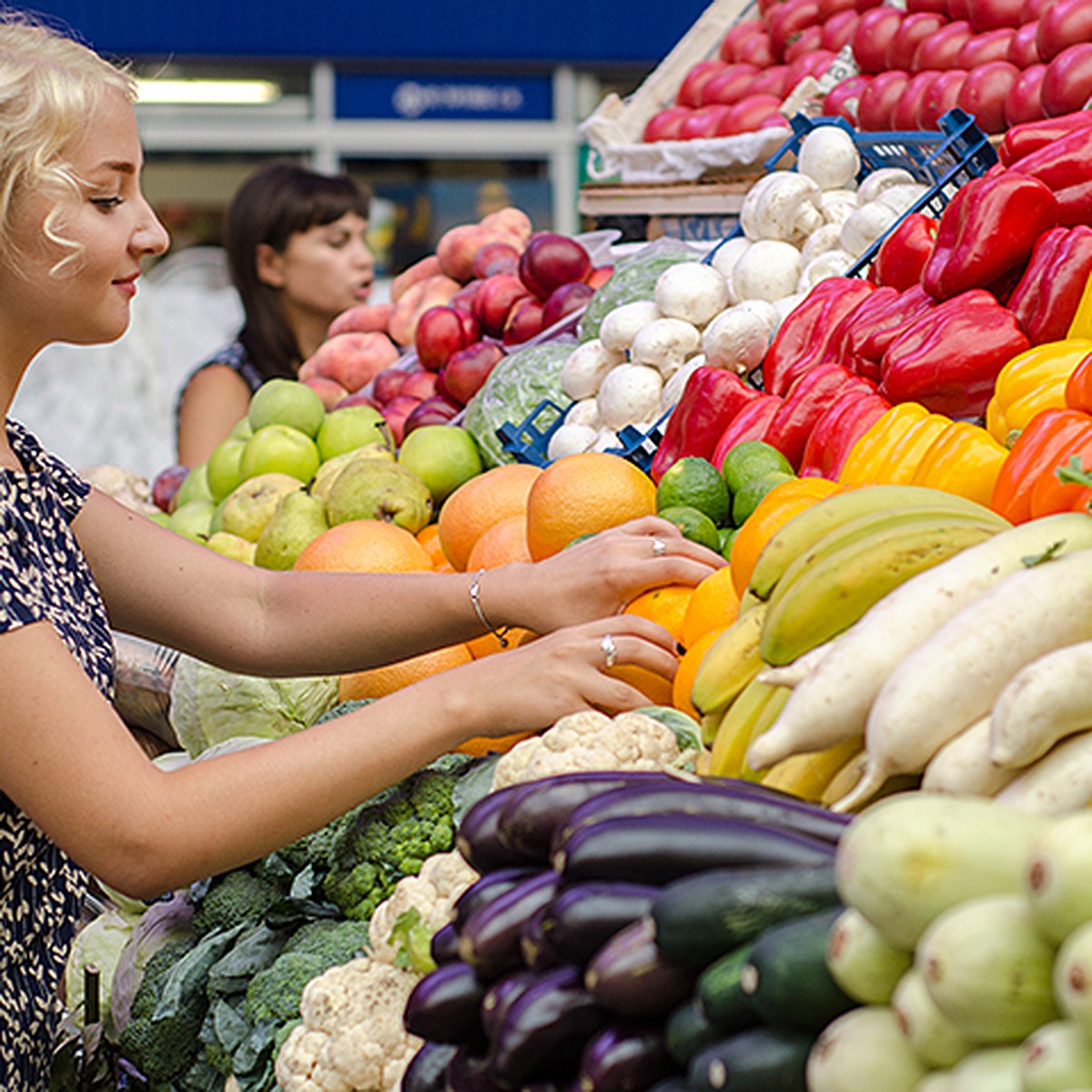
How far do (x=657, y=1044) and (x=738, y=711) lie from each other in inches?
15.7

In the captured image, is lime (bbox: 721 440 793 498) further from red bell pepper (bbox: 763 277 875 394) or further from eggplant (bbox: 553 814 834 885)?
eggplant (bbox: 553 814 834 885)

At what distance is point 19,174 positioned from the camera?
1624 mm

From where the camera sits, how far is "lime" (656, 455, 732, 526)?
2053 mm

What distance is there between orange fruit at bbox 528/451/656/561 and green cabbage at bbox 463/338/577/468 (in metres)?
0.90

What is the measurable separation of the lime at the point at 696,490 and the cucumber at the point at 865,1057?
49.1 inches

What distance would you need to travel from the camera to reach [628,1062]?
96cm

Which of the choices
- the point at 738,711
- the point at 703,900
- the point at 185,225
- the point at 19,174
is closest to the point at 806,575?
the point at 738,711

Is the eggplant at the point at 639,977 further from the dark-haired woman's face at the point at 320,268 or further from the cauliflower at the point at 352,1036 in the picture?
the dark-haired woman's face at the point at 320,268

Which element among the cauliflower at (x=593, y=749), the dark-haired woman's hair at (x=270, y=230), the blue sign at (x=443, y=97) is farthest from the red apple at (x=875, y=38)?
the blue sign at (x=443, y=97)

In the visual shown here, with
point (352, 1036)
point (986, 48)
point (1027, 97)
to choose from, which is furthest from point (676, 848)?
point (986, 48)

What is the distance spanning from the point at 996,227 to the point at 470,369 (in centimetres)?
174

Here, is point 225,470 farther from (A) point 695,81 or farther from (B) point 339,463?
(A) point 695,81

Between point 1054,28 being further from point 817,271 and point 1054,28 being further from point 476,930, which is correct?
point 476,930

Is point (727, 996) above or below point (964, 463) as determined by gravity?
below
